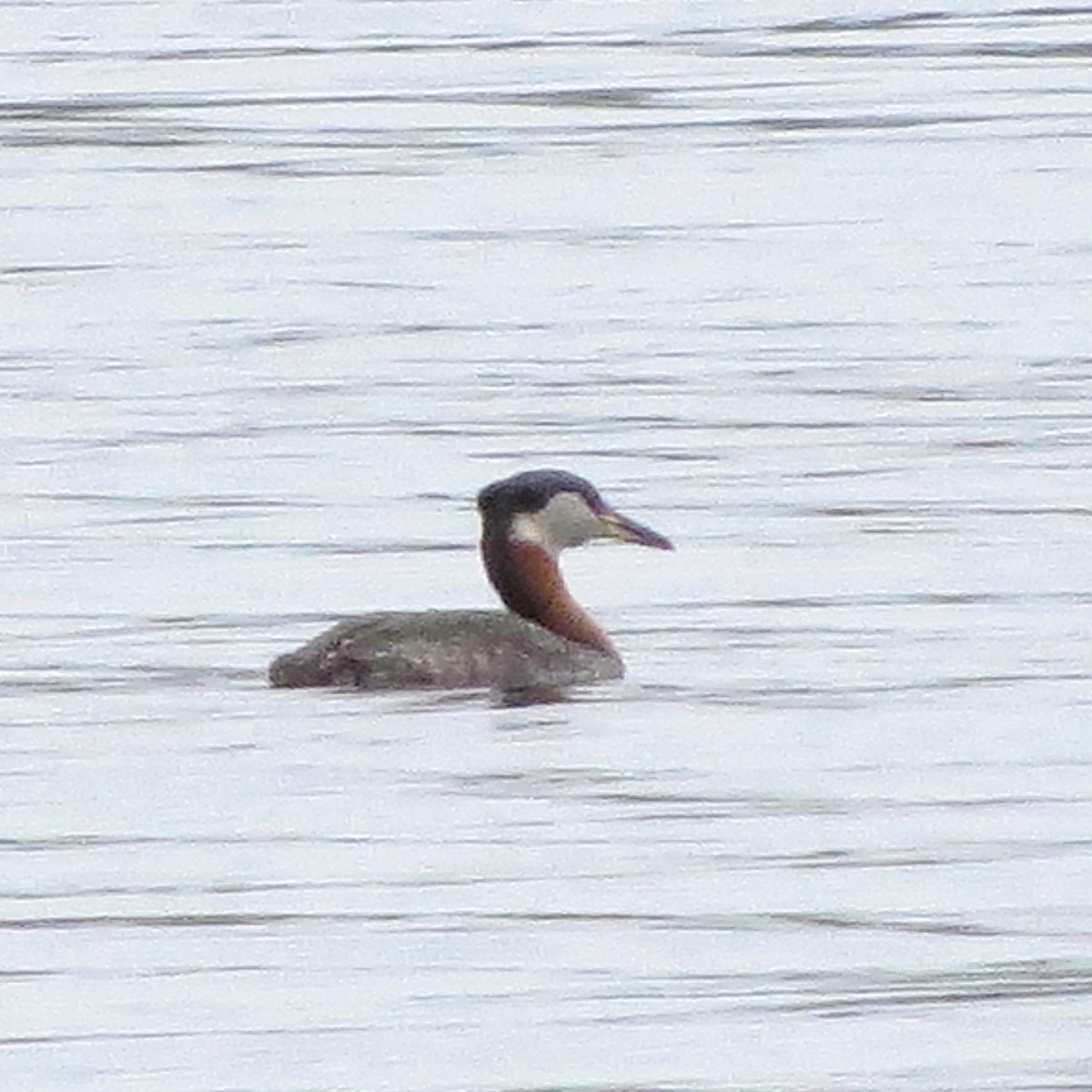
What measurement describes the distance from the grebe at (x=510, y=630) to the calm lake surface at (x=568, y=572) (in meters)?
0.12

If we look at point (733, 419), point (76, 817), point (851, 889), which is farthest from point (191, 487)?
point (851, 889)

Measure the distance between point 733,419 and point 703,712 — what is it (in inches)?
226

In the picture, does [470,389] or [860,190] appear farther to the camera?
[860,190]

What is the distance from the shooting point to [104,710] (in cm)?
1434

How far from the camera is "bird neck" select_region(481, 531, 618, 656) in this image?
50.4 feet

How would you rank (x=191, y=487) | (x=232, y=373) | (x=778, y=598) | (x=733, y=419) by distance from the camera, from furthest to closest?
1. (x=232, y=373)
2. (x=733, y=419)
3. (x=191, y=487)
4. (x=778, y=598)

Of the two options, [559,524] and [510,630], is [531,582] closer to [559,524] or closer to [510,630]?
[559,524]

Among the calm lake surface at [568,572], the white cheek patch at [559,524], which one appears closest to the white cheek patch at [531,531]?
the white cheek patch at [559,524]

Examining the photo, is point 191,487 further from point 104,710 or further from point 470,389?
point 104,710

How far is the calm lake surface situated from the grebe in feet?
0.39

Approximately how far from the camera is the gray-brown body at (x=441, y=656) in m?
14.5

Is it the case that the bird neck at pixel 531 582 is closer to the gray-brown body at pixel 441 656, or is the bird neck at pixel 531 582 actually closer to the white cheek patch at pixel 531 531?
the white cheek patch at pixel 531 531

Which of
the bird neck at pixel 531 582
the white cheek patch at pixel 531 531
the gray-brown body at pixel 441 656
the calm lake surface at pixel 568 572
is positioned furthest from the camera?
the white cheek patch at pixel 531 531

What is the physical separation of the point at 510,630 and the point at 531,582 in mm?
578
